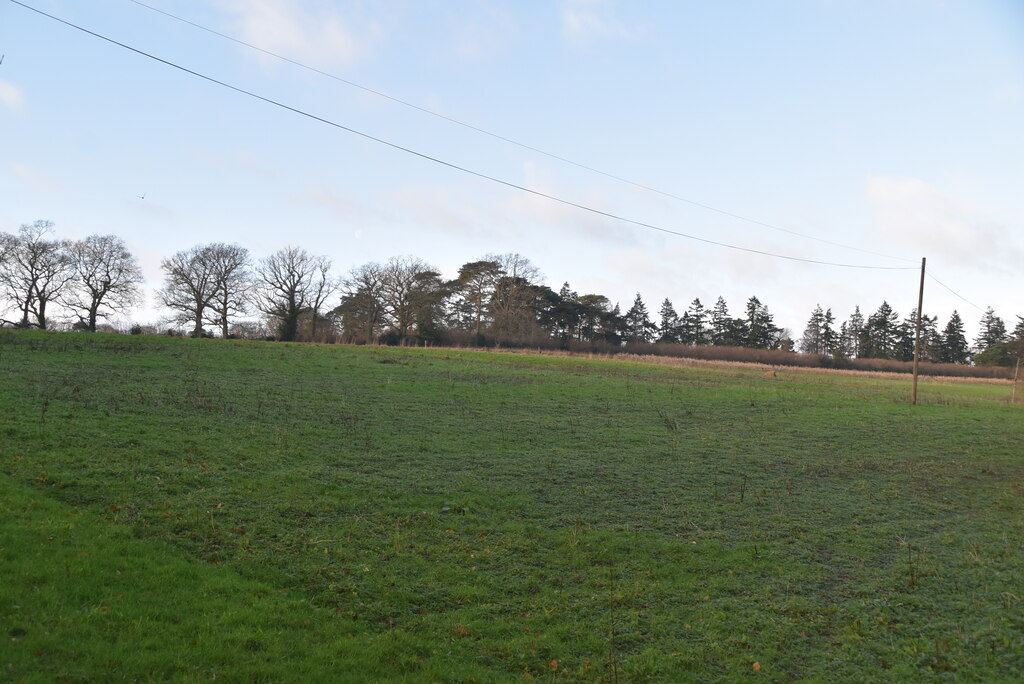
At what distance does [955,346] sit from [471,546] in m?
121

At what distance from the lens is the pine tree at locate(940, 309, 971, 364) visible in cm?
10475

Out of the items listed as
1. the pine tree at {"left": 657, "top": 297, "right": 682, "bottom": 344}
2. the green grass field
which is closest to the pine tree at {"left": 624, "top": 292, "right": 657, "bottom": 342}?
the pine tree at {"left": 657, "top": 297, "right": 682, "bottom": 344}

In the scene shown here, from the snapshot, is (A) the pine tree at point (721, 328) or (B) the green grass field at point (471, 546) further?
(A) the pine tree at point (721, 328)

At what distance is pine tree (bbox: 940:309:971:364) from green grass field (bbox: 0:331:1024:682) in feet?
323

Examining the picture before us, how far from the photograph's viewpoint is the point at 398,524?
11508 mm

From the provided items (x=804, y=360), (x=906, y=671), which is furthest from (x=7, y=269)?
(x=804, y=360)

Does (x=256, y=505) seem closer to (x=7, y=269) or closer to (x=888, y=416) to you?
(x=888, y=416)

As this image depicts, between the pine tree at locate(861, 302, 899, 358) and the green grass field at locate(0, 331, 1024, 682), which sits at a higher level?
the pine tree at locate(861, 302, 899, 358)

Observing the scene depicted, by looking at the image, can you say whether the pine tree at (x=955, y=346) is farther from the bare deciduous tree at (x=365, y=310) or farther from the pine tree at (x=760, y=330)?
the bare deciduous tree at (x=365, y=310)

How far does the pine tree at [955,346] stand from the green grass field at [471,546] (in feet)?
323

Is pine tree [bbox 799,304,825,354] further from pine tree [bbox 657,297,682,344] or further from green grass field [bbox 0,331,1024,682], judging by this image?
green grass field [bbox 0,331,1024,682]

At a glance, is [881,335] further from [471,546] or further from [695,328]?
[471,546]

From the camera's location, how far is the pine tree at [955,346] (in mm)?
104750

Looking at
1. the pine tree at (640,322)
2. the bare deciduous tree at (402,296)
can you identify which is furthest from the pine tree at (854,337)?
the bare deciduous tree at (402,296)
